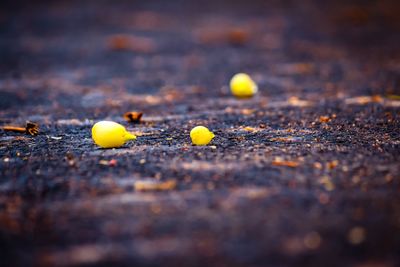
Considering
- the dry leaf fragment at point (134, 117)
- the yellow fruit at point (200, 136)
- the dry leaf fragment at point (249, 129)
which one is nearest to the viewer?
the yellow fruit at point (200, 136)

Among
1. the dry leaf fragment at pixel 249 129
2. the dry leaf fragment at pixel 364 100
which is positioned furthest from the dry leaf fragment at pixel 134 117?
the dry leaf fragment at pixel 364 100

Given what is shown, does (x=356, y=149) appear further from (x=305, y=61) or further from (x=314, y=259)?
(x=305, y=61)

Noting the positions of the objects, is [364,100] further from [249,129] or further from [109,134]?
[109,134]

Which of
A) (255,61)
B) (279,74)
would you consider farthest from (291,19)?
(279,74)

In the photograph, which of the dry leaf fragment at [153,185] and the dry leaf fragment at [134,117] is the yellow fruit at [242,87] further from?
the dry leaf fragment at [153,185]

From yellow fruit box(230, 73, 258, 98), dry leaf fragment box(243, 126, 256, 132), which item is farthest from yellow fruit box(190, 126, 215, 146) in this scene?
yellow fruit box(230, 73, 258, 98)

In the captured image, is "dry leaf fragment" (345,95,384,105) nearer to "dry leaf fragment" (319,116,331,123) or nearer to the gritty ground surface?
the gritty ground surface
